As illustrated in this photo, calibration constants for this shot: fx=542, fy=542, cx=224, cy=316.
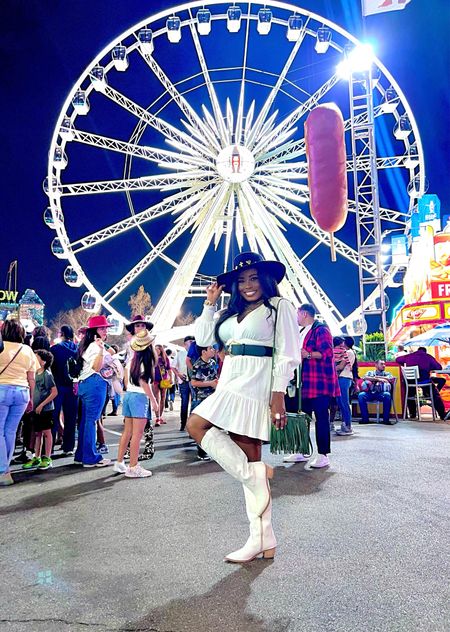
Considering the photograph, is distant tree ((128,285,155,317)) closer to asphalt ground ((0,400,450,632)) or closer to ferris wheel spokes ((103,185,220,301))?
ferris wheel spokes ((103,185,220,301))

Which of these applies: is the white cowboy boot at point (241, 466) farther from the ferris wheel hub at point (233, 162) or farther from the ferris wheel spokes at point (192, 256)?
the ferris wheel hub at point (233, 162)

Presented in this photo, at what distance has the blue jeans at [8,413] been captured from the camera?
5.03m

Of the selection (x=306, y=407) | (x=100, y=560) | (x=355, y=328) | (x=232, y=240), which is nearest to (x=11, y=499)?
(x=100, y=560)

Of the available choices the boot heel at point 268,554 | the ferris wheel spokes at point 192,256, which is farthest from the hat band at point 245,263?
the ferris wheel spokes at point 192,256

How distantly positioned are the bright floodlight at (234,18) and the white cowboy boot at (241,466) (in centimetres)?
1822

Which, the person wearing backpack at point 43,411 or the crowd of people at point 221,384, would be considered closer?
the crowd of people at point 221,384

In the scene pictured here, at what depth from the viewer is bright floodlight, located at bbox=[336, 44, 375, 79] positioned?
52.0ft

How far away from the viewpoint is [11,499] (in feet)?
14.4

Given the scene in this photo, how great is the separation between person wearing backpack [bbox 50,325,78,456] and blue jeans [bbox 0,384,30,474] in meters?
1.45

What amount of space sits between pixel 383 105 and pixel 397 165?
2.03 m

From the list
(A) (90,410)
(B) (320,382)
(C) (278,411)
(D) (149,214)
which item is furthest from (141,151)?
(C) (278,411)

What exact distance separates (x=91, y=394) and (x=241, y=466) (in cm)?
330

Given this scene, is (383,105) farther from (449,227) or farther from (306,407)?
(306,407)

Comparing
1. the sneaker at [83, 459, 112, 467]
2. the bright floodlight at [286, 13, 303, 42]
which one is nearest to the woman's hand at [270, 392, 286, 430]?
the sneaker at [83, 459, 112, 467]
